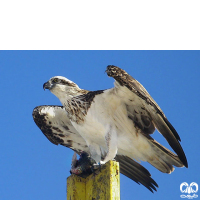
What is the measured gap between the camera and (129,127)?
7.87 m

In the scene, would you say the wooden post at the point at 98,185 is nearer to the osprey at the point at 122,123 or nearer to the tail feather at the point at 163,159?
the osprey at the point at 122,123

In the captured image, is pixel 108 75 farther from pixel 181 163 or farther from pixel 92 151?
pixel 181 163

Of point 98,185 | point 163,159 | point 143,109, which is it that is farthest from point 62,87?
point 98,185

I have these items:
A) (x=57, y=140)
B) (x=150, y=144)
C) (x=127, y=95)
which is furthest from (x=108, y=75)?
(x=57, y=140)

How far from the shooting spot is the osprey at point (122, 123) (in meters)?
7.22

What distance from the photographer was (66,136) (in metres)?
8.86

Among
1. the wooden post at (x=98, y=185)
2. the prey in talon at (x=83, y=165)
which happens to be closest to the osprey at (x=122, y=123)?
the prey in talon at (x=83, y=165)

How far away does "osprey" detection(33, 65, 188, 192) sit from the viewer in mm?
7219

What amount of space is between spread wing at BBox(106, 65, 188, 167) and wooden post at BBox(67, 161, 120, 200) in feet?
5.65

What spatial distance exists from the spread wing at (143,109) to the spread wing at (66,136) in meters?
0.78

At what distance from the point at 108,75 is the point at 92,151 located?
5.22 ft

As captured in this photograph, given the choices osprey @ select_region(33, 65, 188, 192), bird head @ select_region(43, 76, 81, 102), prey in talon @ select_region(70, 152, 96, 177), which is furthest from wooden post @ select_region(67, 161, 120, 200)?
bird head @ select_region(43, 76, 81, 102)

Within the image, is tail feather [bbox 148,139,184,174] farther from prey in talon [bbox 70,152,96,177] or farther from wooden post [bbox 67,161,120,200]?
wooden post [bbox 67,161,120,200]

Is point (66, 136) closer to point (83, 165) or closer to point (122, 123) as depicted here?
point (122, 123)
